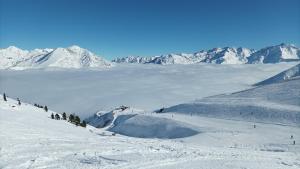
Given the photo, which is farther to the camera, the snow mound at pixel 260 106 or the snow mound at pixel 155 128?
the snow mound at pixel 260 106

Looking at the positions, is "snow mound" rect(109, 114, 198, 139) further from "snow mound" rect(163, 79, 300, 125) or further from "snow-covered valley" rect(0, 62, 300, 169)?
"snow mound" rect(163, 79, 300, 125)

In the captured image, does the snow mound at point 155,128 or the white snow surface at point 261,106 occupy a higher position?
the white snow surface at point 261,106

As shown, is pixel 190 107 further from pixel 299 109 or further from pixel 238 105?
pixel 299 109

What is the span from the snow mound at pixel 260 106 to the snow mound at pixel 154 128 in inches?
591

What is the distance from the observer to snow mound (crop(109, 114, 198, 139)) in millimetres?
84812

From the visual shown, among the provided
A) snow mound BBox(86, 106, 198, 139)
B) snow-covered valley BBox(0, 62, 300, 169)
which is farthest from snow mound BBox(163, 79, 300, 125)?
snow mound BBox(86, 106, 198, 139)

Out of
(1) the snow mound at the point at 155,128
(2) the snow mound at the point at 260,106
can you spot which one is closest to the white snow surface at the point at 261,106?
(2) the snow mound at the point at 260,106

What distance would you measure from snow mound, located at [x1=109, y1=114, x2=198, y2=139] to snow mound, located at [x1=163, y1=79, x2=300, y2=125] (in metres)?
15.0

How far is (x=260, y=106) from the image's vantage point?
99.8 m

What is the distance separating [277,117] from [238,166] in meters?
67.4

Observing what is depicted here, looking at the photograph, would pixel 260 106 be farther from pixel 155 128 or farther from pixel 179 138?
pixel 179 138

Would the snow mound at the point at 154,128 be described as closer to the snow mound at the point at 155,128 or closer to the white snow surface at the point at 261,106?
the snow mound at the point at 155,128

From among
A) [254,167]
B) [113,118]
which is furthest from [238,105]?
[254,167]

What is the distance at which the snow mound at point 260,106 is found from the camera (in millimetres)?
89662
